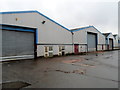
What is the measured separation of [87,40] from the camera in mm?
23109

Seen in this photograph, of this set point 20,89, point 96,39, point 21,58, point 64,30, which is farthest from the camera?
point 96,39

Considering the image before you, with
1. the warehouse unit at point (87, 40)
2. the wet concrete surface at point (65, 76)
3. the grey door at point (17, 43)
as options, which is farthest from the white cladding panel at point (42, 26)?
the wet concrete surface at point (65, 76)

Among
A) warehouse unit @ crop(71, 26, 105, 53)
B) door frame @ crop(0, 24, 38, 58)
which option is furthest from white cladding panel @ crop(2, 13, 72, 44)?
warehouse unit @ crop(71, 26, 105, 53)

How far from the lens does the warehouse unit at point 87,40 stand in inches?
768

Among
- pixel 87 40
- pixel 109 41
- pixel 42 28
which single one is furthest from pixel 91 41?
pixel 42 28

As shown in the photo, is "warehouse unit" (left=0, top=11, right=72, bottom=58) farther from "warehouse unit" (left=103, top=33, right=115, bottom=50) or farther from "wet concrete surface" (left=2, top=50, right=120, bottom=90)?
"warehouse unit" (left=103, top=33, right=115, bottom=50)

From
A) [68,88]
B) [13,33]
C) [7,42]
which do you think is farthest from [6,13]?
[68,88]

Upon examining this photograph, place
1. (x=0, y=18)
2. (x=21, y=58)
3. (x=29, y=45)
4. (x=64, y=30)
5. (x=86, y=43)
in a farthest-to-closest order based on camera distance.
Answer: (x=86, y=43) < (x=64, y=30) < (x=29, y=45) < (x=21, y=58) < (x=0, y=18)

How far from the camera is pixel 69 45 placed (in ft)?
58.0

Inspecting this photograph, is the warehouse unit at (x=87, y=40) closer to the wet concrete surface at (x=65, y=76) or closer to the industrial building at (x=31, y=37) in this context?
the industrial building at (x=31, y=37)

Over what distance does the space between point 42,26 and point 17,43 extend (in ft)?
13.9

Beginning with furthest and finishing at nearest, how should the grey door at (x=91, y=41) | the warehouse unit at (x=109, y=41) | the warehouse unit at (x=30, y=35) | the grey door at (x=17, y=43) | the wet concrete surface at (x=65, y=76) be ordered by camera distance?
the warehouse unit at (x=109, y=41) < the grey door at (x=91, y=41) < the warehouse unit at (x=30, y=35) < the grey door at (x=17, y=43) < the wet concrete surface at (x=65, y=76)

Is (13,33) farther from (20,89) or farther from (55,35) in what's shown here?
(20,89)

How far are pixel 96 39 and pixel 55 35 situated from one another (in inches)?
620
